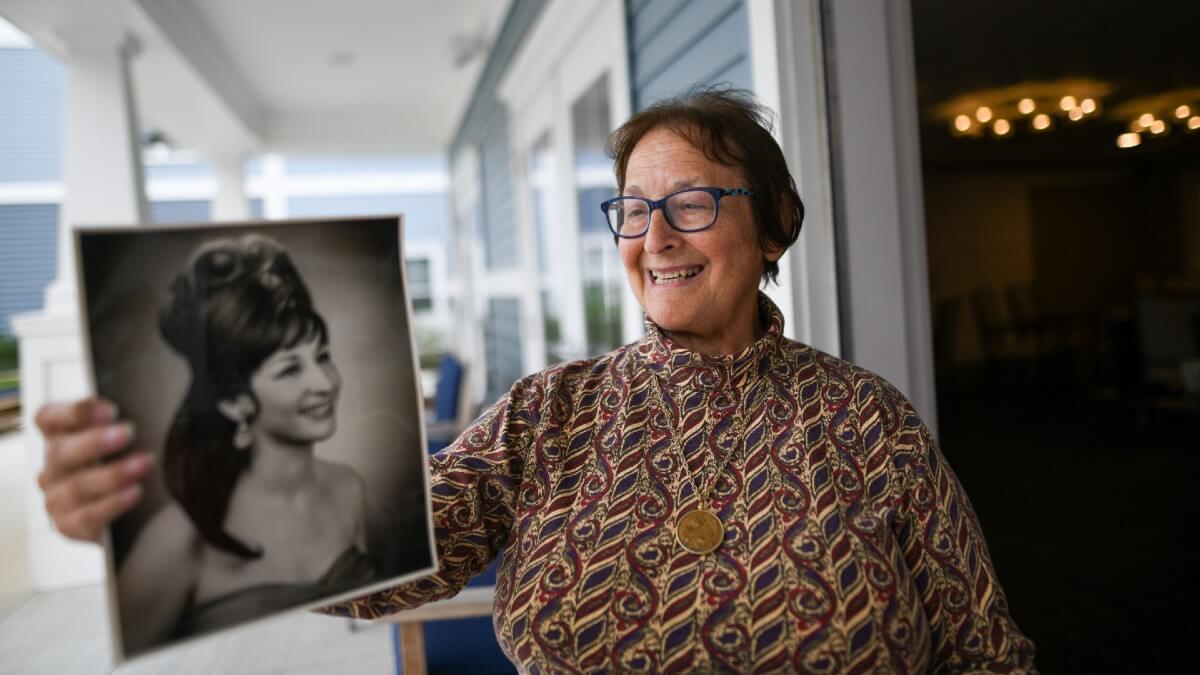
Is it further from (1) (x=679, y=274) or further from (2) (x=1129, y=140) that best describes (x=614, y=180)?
(2) (x=1129, y=140)

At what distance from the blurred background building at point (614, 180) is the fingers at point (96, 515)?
0.27 ft

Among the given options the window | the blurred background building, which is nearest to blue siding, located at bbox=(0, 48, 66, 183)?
the blurred background building

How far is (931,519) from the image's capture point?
98cm

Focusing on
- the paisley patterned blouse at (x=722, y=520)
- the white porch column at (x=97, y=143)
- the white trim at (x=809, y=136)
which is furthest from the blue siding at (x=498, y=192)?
the paisley patterned blouse at (x=722, y=520)

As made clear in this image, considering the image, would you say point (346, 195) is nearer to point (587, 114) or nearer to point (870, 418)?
point (587, 114)

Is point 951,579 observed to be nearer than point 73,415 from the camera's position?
No

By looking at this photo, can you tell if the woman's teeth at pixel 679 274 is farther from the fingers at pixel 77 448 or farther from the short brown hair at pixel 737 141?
the fingers at pixel 77 448

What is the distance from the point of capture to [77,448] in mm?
565

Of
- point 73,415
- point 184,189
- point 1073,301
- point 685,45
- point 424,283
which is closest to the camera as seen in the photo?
point 73,415

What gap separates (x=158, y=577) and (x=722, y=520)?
59cm

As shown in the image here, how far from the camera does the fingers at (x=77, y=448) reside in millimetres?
564

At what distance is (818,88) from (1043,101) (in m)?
5.81

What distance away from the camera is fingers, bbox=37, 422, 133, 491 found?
564 mm

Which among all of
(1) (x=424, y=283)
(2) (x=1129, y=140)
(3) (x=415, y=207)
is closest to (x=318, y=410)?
(2) (x=1129, y=140)
